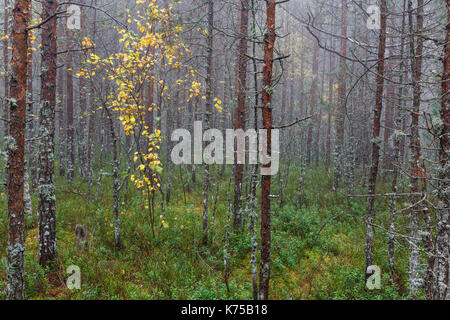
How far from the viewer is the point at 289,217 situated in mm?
10062

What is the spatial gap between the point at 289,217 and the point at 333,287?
3755mm

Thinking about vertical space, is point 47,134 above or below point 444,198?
above

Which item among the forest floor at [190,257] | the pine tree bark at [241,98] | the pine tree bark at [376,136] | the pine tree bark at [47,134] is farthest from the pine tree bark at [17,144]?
the pine tree bark at [376,136]

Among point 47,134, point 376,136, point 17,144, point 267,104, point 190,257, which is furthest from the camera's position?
point 190,257

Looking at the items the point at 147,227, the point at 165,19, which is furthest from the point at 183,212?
the point at 165,19

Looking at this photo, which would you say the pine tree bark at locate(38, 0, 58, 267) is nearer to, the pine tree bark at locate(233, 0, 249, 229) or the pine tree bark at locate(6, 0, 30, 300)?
the pine tree bark at locate(6, 0, 30, 300)

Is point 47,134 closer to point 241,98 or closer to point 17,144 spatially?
point 17,144

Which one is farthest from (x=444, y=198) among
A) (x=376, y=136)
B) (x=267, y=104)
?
(x=267, y=104)

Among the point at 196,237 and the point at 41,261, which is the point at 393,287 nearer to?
the point at 196,237

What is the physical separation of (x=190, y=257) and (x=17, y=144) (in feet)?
14.9

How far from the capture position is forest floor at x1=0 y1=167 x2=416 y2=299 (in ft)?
19.5

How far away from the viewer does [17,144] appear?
4.36 m

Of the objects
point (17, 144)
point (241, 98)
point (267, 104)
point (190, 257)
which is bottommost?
point (190, 257)

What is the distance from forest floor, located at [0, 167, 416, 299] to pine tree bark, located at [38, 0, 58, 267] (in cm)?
57
